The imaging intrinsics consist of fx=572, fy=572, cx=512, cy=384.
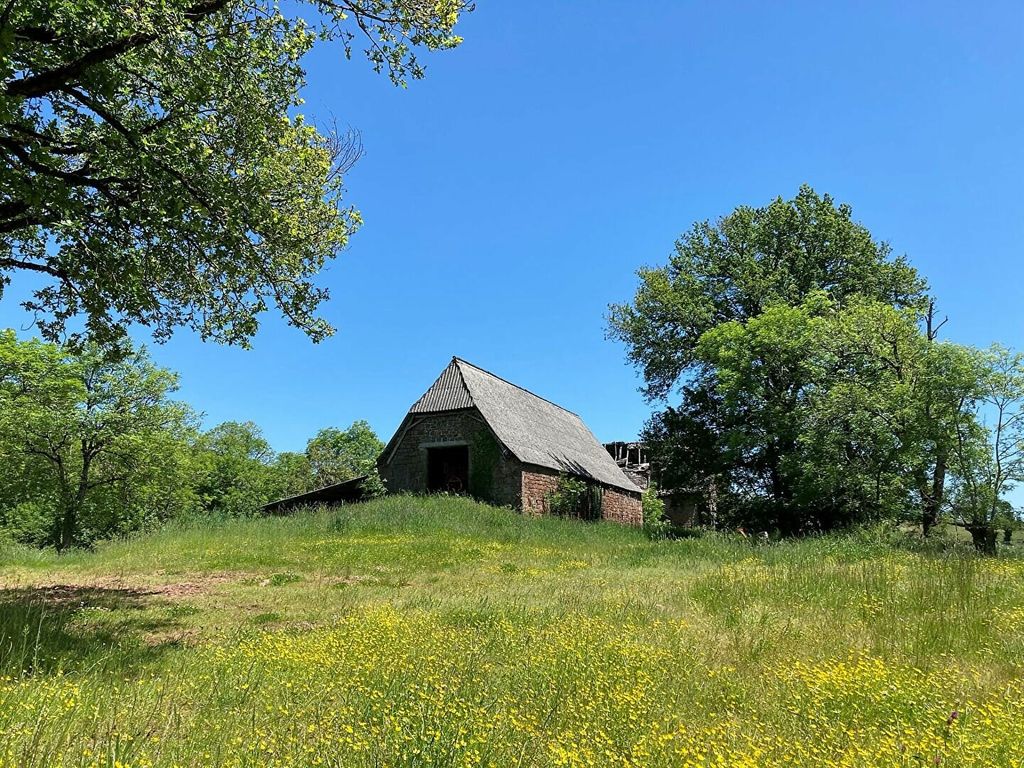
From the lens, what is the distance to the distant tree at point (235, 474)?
56750 mm

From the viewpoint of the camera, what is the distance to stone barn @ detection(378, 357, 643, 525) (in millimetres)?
27047

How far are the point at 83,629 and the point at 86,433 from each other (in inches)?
1222

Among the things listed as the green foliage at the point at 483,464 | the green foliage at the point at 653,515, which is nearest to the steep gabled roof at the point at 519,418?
the green foliage at the point at 483,464

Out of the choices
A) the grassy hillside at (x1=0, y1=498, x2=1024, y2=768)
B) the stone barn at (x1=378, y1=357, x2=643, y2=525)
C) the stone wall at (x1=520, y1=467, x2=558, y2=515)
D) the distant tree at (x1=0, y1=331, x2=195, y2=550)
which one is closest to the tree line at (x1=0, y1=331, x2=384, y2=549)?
the distant tree at (x1=0, y1=331, x2=195, y2=550)

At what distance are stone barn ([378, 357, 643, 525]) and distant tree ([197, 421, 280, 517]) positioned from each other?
1235 inches

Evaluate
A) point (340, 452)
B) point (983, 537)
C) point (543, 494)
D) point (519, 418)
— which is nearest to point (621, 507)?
point (519, 418)

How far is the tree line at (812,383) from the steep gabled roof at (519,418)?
201 inches

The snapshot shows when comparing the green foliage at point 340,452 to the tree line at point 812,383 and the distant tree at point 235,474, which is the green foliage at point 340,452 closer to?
the distant tree at point 235,474

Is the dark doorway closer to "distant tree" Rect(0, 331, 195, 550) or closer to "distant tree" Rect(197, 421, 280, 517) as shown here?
"distant tree" Rect(0, 331, 195, 550)

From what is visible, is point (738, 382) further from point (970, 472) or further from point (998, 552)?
point (998, 552)

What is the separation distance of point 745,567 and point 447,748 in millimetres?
11239

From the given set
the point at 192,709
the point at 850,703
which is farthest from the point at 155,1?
the point at 850,703

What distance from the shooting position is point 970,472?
1772 cm

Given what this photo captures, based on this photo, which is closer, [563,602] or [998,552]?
[563,602]
